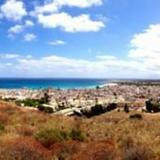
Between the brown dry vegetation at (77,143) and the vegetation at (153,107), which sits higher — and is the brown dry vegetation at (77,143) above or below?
above

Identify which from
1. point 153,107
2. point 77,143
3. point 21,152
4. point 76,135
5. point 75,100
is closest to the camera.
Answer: point 21,152

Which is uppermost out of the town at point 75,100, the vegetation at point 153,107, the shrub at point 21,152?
the shrub at point 21,152

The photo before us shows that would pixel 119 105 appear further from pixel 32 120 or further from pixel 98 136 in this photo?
pixel 98 136

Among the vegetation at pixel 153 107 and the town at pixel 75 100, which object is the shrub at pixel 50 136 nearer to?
the town at pixel 75 100

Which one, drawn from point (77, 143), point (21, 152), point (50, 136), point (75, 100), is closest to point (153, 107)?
point (50, 136)

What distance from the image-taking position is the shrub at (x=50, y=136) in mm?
15547

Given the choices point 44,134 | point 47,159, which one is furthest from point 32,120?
point 47,159

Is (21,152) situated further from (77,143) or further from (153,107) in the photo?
(153,107)

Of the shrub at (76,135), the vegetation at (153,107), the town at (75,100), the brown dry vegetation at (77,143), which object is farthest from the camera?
the town at (75,100)

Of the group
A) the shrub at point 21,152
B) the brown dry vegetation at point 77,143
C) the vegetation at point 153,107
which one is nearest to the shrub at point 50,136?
the brown dry vegetation at point 77,143

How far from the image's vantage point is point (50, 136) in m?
15.9

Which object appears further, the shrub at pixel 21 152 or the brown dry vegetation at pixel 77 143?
the brown dry vegetation at pixel 77 143

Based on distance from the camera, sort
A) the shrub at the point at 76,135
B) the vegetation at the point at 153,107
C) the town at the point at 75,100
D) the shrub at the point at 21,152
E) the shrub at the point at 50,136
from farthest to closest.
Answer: the town at the point at 75,100, the vegetation at the point at 153,107, the shrub at the point at 76,135, the shrub at the point at 50,136, the shrub at the point at 21,152

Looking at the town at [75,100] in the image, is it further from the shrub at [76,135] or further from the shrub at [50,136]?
the shrub at [50,136]
